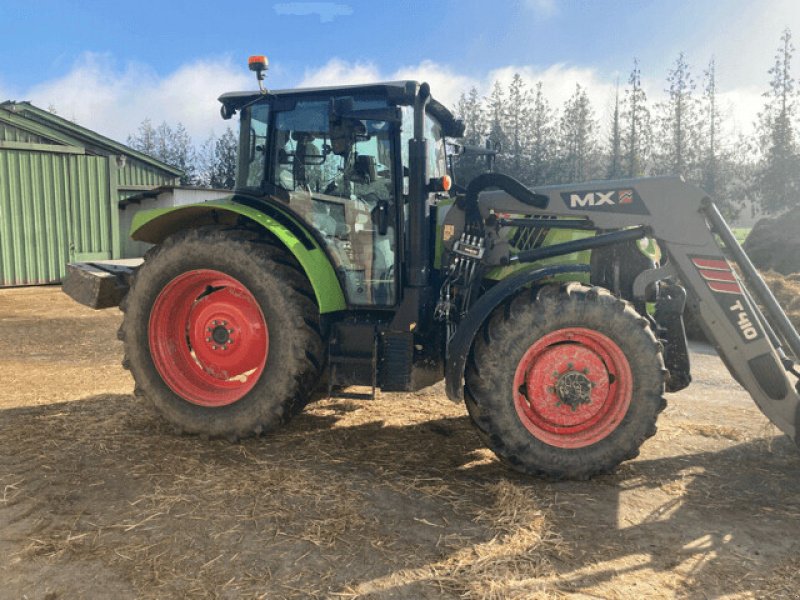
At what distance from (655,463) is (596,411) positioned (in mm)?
665

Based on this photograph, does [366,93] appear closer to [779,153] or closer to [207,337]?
[207,337]

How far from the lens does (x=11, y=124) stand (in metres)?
13.4

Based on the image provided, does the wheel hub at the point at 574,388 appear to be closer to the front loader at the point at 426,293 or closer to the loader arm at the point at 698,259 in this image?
the front loader at the point at 426,293

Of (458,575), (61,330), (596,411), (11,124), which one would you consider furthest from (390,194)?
(11,124)

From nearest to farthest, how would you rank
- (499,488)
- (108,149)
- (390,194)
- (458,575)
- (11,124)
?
1. (458,575)
2. (499,488)
3. (390,194)
4. (11,124)
5. (108,149)

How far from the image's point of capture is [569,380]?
11.5 ft

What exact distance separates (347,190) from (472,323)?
4.17ft

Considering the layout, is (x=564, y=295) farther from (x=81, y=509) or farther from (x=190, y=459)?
(x=81, y=509)

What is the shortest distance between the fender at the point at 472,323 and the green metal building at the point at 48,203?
12201mm

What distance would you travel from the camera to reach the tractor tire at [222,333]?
12.8 ft

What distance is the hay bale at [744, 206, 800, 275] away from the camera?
51.5 ft

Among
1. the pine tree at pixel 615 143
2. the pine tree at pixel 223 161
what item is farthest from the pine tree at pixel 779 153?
the pine tree at pixel 223 161

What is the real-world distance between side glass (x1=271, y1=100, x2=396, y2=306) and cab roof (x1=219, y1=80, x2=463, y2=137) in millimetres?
75

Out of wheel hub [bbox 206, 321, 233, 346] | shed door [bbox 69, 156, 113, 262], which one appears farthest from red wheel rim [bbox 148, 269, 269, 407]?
shed door [bbox 69, 156, 113, 262]
